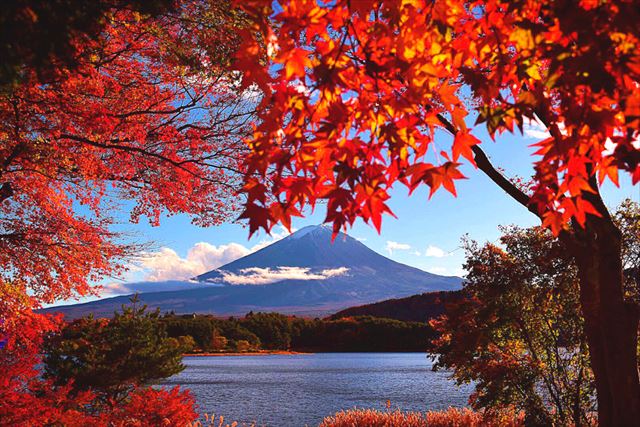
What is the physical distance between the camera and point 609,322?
6094 millimetres

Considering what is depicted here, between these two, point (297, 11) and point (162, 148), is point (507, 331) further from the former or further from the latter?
point (297, 11)

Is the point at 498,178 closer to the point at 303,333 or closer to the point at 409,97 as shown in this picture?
the point at 409,97

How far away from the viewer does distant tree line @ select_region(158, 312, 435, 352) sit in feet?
287

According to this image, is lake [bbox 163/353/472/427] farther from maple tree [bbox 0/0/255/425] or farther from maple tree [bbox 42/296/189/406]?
maple tree [bbox 0/0/255/425]

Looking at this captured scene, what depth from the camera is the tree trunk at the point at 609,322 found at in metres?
6.03

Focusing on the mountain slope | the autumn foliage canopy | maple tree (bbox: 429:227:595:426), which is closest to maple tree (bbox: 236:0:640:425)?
the autumn foliage canopy

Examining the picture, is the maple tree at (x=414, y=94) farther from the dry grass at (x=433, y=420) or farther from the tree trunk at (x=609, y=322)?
the dry grass at (x=433, y=420)

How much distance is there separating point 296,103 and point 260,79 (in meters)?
0.24

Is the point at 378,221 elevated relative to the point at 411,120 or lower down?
lower down

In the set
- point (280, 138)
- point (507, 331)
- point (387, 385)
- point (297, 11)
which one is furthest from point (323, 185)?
point (387, 385)

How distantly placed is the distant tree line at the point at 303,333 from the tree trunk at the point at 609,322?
81.9m

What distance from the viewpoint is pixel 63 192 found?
34.4ft

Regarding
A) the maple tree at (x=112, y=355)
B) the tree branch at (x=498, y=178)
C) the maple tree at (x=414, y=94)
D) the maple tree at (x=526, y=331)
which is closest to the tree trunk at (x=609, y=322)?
the tree branch at (x=498, y=178)

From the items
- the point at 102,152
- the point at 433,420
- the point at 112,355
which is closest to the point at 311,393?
the point at 112,355
